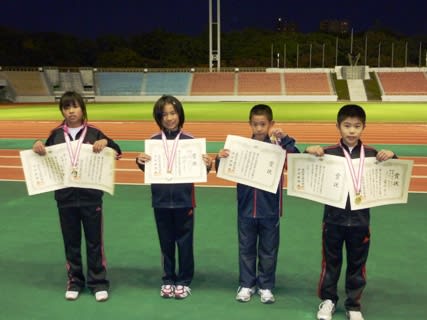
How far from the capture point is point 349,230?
3.68 m

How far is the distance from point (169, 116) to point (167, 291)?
1449 millimetres

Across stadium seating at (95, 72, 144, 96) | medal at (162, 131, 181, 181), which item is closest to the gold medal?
medal at (162, 131, 181, 181)

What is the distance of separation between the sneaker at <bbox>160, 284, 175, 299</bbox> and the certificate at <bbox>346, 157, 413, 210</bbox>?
5.40ft

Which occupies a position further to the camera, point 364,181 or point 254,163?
point 254,163

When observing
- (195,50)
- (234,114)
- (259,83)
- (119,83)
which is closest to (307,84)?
(259,83)

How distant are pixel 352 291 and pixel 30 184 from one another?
270 cm

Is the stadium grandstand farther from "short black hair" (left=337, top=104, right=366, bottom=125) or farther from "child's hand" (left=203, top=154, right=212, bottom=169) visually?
"short black hair" (left=337, top=104, right=366, bottom=125)

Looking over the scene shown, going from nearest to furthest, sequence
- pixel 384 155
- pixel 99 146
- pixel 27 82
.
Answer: pixel 384 155 < pixel 99 146 < pixel 27 82

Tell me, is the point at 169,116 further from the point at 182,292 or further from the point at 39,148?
the point at 182,292

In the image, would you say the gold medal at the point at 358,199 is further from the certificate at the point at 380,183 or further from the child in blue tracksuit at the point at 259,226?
the child in blue tracksuit at the point at 259,226

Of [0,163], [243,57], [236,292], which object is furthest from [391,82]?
[236,292]

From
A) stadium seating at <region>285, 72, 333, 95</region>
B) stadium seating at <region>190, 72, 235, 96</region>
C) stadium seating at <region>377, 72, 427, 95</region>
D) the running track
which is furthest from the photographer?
stadium seating at <region>190, 72, 235, 96</region>

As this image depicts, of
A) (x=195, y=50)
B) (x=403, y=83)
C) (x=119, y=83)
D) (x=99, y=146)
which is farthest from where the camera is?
(x=195, y=50)

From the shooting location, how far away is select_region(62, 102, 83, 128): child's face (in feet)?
13.0
